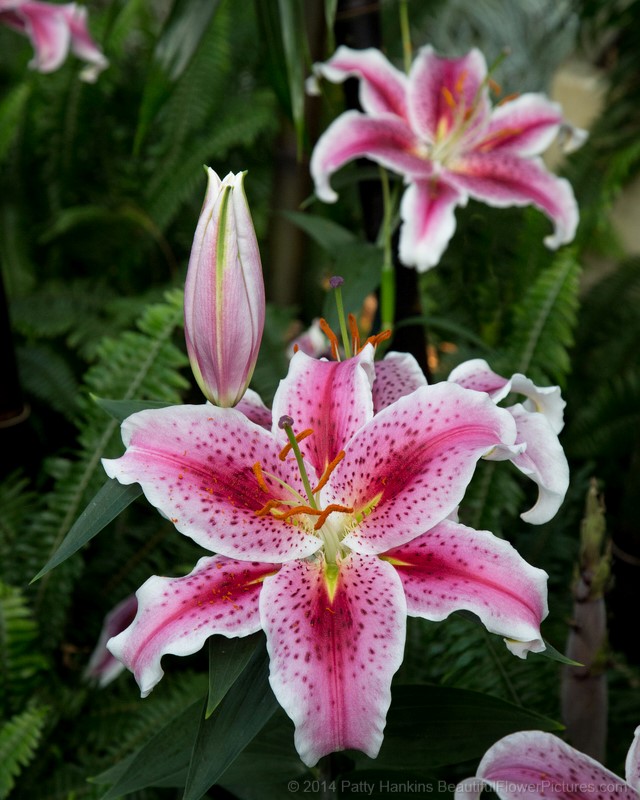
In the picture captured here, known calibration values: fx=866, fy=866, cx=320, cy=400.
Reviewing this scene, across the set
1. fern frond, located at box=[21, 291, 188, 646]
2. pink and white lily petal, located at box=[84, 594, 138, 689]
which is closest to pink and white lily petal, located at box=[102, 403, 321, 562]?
pink and white lily petal, located at box=[84, 594, 138, 689]

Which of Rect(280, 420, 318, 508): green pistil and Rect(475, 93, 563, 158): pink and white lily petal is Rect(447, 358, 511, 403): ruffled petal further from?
Rect(475, 93, 563, 158): pink and white lily petal

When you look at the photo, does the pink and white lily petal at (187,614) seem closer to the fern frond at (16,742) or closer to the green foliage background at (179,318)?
the green foliage background at (179,318)

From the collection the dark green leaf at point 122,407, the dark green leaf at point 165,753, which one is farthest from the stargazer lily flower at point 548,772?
the dark green leaf at point 122,407

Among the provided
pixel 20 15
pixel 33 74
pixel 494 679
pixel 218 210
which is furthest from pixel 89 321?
pixel 218 210

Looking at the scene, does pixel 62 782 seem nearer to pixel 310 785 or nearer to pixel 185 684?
pixel 185 684

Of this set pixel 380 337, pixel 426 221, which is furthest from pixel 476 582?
pixel 426 221

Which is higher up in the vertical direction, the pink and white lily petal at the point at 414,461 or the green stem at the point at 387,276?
the pink and white lily petal at the point at 414,461

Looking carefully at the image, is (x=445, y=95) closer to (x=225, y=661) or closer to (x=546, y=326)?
(x=546, y=326)

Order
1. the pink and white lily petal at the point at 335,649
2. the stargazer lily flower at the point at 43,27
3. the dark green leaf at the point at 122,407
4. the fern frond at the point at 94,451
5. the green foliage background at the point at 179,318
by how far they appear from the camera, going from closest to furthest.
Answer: the pink and white lily petal at the point at 335,649
the dark green leaf at the point at 122,407
the green foliage background at the point at 179,318
the fern frond at the point at 94,451
the stargazer lily flower at the point at 43,27
